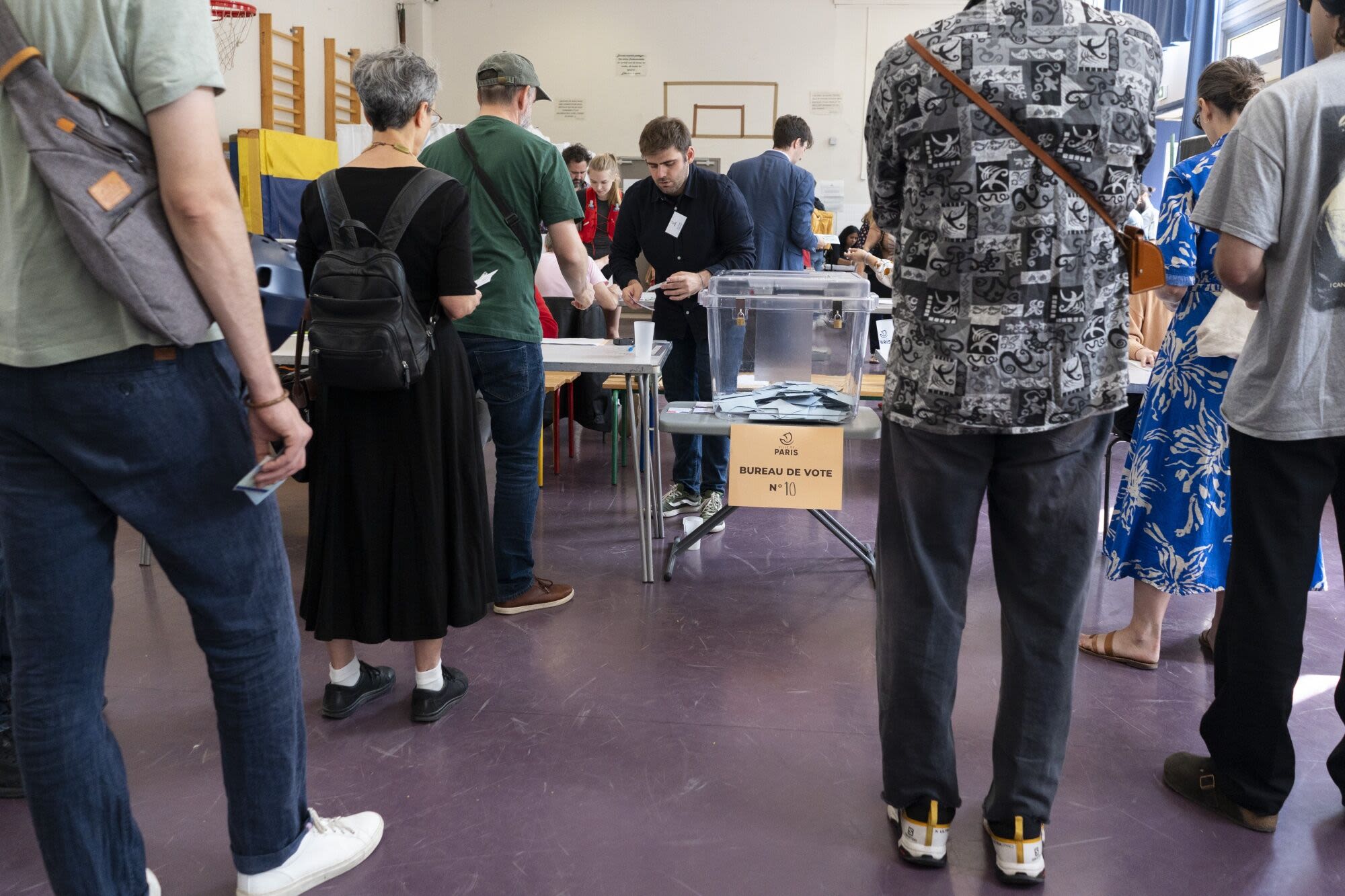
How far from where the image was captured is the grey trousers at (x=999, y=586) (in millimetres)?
1497

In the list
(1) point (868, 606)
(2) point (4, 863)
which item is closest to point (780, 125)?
(1) point (868, 606)

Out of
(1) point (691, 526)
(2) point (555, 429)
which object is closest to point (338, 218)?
(1) point (691, 526)

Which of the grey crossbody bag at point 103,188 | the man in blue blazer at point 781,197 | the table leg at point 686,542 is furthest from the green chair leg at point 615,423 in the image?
the grey crossbody bag at point 103,188

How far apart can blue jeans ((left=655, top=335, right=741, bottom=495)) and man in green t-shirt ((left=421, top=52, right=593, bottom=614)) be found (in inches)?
39.5

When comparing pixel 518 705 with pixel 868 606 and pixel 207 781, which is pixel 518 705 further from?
pixel 868 606

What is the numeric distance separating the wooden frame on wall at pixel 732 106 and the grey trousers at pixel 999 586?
9889mm

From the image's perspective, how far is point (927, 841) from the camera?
165 centimetres

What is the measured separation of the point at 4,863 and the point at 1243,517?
7.05 ft

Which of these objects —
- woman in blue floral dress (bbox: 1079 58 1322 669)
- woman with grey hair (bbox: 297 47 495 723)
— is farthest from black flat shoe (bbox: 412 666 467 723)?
woman in blue floral dress (bbox: 1079 58 1322 669)

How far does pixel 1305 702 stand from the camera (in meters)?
2.30

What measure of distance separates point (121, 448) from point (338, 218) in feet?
3.01

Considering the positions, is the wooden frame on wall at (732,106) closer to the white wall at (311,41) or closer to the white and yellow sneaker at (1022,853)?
the white wall at (311,41)

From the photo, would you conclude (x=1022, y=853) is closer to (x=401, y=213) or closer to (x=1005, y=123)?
(x=1005, y=123)

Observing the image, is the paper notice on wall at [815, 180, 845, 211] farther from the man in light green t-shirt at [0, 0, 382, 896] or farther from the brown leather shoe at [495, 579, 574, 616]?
the man in light green t-shirt at [0, 0, 382, 896]
